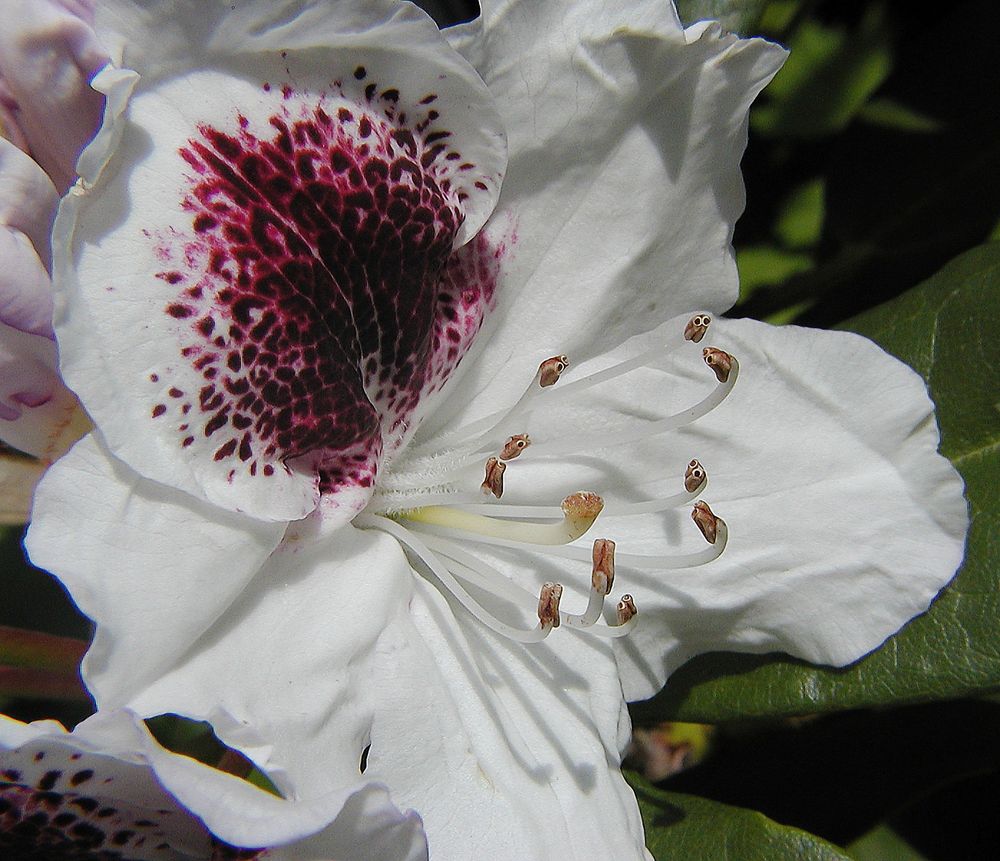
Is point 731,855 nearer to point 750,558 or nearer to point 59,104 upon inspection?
point 750,558

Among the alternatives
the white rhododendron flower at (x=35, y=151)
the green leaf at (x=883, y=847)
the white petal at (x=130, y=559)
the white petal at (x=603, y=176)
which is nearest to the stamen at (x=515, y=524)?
the white petal at (x=603, y=176)

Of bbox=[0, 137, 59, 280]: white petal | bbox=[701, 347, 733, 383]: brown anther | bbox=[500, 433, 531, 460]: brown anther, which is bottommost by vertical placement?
bbox=[701, 347, 733, 383]: brown anther

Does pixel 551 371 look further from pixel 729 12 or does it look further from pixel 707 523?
pixel 729 12

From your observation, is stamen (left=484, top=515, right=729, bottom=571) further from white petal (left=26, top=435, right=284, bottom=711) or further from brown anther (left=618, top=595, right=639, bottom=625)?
white petal (left=26, top=435, right=284, bottom=711)

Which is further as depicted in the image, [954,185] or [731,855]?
[954,185]

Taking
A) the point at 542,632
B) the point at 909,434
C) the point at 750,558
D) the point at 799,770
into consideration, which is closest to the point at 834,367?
the point at 909,434

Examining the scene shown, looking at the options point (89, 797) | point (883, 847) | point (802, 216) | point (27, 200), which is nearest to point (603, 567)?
point (89, 797)

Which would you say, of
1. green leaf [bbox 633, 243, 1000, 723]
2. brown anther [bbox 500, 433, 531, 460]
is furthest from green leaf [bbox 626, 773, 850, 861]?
brown anther [bbox 500, 433, 531, 460]
